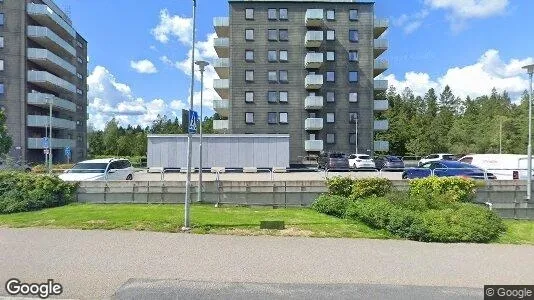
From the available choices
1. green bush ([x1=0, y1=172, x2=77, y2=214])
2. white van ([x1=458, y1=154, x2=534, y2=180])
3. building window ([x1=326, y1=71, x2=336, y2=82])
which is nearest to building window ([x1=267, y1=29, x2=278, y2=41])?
building window ([x1=326, y1=71, x2=336, y2=82])

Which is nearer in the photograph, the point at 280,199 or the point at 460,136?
the point at 280,199

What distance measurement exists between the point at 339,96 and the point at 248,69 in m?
12.2

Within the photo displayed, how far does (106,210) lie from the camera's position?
12492mm

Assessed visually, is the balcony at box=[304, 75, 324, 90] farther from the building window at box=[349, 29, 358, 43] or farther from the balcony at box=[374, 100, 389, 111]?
the balcony at box=[374, 100, 389, 111]

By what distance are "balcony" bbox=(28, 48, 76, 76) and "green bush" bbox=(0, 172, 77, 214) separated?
39502 mm

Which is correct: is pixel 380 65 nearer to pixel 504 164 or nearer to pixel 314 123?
pixel 314 123

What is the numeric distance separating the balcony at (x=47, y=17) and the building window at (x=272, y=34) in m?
27.4

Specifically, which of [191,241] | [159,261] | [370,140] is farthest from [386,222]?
[370,140]

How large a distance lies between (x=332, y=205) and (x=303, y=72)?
38.9 metres

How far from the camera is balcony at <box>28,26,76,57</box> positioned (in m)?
Result: 47.1

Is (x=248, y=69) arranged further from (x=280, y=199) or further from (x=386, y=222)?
(x=386, y=222)

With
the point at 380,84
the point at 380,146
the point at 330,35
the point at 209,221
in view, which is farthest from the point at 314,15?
the point at 209,221

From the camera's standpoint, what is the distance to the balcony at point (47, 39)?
155ft

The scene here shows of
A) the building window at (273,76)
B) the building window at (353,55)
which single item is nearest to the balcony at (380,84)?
the building window at (353,55)
